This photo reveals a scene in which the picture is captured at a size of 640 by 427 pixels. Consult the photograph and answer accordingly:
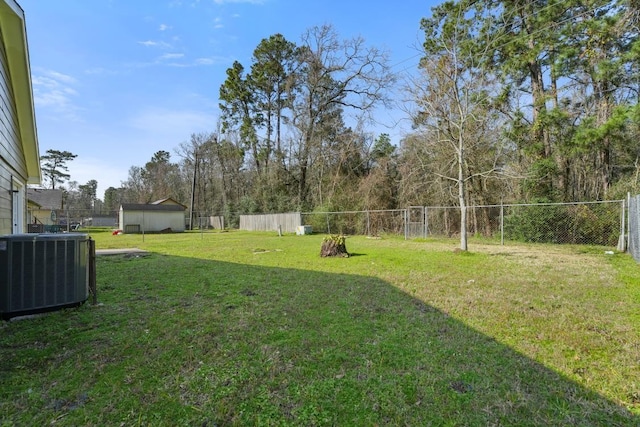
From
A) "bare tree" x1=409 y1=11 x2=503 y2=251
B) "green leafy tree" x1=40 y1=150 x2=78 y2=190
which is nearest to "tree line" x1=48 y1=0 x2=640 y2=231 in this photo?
"bare tree" x1=409 y1=11 x2=503 y2=251

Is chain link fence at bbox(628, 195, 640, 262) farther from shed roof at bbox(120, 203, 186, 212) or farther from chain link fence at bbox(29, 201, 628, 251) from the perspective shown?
shed roof at bbox(120, 203, 186, 212)

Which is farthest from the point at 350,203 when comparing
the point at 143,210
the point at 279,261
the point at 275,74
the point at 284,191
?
the point at 143,210

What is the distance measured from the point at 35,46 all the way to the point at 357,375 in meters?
8.74

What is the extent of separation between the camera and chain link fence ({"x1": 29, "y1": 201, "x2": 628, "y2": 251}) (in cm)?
1072

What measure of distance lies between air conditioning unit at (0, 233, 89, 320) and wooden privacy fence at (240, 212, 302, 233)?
1552 centimetres

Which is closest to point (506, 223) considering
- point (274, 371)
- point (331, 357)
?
point (331, 357)

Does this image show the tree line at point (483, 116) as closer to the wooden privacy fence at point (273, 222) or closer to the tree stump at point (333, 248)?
the wooden privacy fence at point (273, 222)

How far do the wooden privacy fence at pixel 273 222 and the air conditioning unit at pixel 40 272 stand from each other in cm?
1552

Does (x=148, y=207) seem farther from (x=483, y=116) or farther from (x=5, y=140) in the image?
(x=483, y=116)

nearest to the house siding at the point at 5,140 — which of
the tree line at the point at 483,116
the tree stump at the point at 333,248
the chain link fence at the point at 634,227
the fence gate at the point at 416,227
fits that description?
the tree stump at the point at 333,248

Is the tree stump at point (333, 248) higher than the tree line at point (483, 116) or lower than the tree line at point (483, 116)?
lower

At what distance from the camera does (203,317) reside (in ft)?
11.9

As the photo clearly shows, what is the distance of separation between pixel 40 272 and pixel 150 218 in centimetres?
2610

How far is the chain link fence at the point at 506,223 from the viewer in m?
10.7
